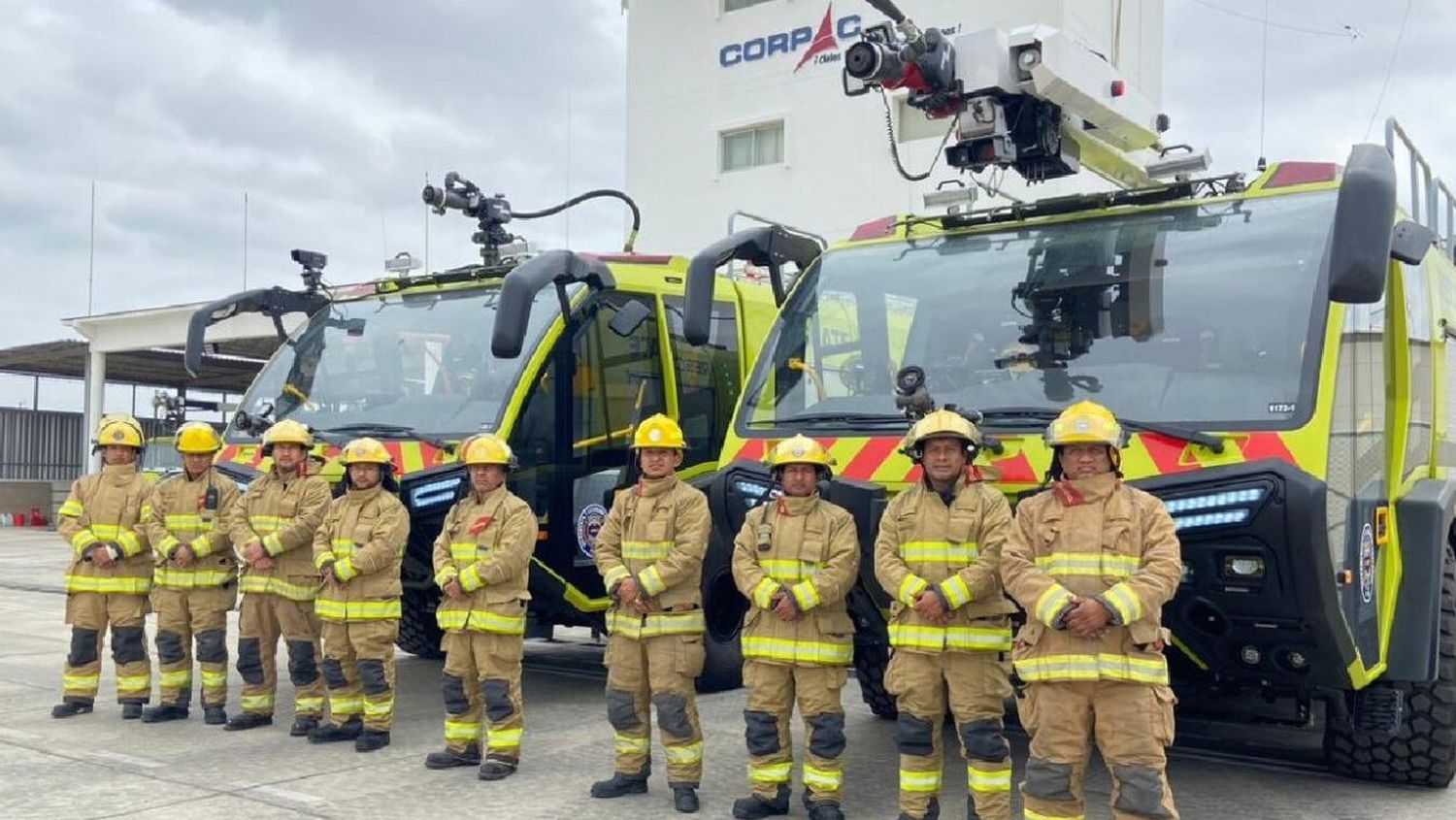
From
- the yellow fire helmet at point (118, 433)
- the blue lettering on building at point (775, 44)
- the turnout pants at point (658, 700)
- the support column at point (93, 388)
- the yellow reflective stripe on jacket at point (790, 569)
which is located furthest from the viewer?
the support column at point (93, 388)

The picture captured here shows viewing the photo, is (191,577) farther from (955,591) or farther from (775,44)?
(775,44)

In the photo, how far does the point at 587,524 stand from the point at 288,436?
1753 mm

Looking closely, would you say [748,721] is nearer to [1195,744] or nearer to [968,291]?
[968,291]

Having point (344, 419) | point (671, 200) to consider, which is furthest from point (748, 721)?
point (671, 200)

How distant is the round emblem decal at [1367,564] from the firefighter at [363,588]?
4415 millimetres

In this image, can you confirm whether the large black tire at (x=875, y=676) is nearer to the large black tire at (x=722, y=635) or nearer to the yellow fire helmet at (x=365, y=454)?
the large black tire at (x=722, y=635)

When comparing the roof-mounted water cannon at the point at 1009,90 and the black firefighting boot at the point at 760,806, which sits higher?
the roof-mounted water cannon at the point at 1009,90

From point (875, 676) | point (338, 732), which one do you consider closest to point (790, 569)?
point (875, 676)

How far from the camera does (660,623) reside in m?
5.86

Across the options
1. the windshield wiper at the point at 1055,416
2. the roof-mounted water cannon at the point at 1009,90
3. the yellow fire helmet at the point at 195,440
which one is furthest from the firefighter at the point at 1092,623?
the yellow fire helmet at the point at 195,440

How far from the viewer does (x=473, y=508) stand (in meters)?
6.56

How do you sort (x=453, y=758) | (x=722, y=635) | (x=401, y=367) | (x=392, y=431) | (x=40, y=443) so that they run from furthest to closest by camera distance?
(x=40, y=443), (x=722, y=635), (x=401, y=367), (x=392, y=431), (x=453, y=758)

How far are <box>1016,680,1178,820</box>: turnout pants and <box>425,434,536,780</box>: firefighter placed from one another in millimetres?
2662

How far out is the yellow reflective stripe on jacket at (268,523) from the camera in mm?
7230
